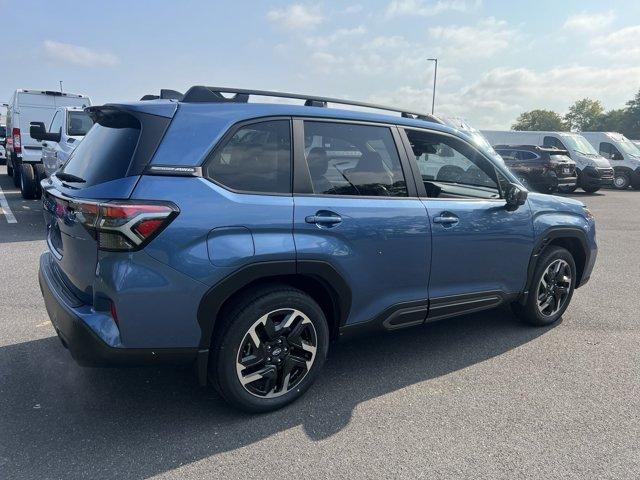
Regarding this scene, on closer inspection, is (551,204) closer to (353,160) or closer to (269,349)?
(353,160)

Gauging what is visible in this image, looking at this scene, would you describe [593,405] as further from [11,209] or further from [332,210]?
[11,209]

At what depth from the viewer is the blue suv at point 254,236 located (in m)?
2.52

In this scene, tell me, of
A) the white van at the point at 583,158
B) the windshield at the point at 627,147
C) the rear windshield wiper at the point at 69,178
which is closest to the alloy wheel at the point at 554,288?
the rear windshield wiper at the point at 69,178

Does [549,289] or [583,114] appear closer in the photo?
[549,289]

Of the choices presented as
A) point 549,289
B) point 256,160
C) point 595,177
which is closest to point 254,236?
point 256,160

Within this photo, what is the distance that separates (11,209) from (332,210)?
9.54m

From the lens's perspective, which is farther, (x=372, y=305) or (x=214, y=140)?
(x=372, y=305)

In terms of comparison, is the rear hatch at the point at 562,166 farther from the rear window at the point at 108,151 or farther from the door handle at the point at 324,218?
the rear window at the point at 108,151

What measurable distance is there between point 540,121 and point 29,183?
105 m

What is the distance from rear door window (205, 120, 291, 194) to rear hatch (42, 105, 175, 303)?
347 mm

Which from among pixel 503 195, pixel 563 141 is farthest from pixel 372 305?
pixel 563 141

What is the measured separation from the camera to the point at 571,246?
15.2 ft

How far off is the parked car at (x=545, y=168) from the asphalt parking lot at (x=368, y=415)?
1350cm

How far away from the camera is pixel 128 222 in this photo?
2439mm
